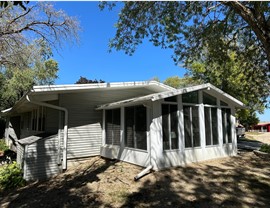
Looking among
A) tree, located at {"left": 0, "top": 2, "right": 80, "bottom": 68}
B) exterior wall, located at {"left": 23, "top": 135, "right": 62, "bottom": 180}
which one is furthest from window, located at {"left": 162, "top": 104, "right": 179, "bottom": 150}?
tree, located at {"left": 0, "top": 2, "right": 80, "bottom": 68}

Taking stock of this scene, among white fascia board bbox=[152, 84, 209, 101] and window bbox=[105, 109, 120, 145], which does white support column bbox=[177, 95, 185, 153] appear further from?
window bbox=[105, 109, 120, 145]

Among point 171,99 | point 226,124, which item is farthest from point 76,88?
point 226,124

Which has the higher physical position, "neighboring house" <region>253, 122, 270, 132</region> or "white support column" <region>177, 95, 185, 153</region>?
"white support column" <region>177, 95, 185, 153</region>

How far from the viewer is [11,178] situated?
25.1 ft

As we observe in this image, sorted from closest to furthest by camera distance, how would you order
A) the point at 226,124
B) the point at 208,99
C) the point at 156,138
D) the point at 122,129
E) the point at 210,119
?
the point at 156,138 → the point at 122,129 → the point at 210,119 → the point at 208,99 → the point at 226,124

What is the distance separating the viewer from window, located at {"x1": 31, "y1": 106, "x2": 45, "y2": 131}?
11180mm

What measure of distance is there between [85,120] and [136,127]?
2734mm

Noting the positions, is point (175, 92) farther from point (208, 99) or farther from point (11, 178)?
point (11, 178)

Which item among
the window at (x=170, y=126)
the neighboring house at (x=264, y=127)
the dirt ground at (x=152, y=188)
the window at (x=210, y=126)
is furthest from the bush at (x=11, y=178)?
the neighboring house at (x=264, y=127)

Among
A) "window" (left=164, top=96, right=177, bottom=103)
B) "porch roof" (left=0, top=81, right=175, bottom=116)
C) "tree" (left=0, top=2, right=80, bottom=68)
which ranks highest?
"tree" (left=0, top=2, right=80, bottom=68)

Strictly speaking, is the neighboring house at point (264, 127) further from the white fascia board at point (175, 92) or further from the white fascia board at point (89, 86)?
the white fascia board at point (175, 92)

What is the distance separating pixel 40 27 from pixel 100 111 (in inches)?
176

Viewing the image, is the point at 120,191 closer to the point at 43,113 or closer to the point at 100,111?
the point at 100,111

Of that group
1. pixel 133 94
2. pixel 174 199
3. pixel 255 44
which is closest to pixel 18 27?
pixel 133 94
